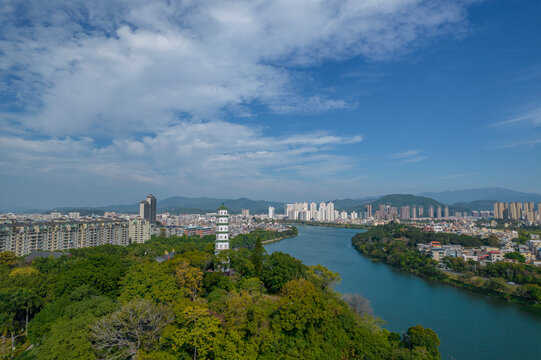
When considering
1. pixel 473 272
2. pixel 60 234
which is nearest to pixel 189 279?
pixel 473 272

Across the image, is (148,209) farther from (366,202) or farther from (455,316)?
(366,202)

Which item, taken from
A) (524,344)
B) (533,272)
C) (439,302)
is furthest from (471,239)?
(524,344)

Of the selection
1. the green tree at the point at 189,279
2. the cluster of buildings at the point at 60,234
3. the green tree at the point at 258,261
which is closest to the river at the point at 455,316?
the green tree at the point at 258,261

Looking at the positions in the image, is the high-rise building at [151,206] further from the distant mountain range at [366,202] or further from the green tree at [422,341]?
the distant mountain range at [366,202]

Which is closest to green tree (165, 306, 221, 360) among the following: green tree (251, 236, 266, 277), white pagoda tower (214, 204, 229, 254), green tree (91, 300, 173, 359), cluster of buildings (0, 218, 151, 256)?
green tree (91, 300, 173, 359)

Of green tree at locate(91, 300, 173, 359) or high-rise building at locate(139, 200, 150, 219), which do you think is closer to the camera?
green tree at locate(91, 300, 173, 359)

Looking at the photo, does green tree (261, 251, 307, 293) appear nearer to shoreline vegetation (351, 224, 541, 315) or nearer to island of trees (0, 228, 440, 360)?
island of trees (0, 228, 440, 360)
